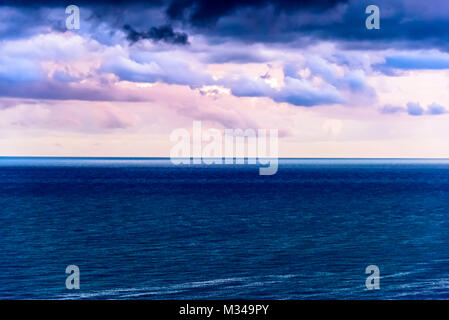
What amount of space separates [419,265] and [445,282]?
10839 millimetres

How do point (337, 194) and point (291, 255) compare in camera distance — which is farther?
point (337, 194)

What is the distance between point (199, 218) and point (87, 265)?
36.4 metres

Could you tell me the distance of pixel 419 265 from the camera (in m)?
53.8

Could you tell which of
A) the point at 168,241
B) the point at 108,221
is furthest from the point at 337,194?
the point at 168,241

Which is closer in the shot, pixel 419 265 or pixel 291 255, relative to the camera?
pixel 419 265

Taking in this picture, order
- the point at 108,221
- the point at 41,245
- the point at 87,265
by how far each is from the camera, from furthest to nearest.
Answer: the point at 108,221 → the point at 41,245 → the point at 87,265
